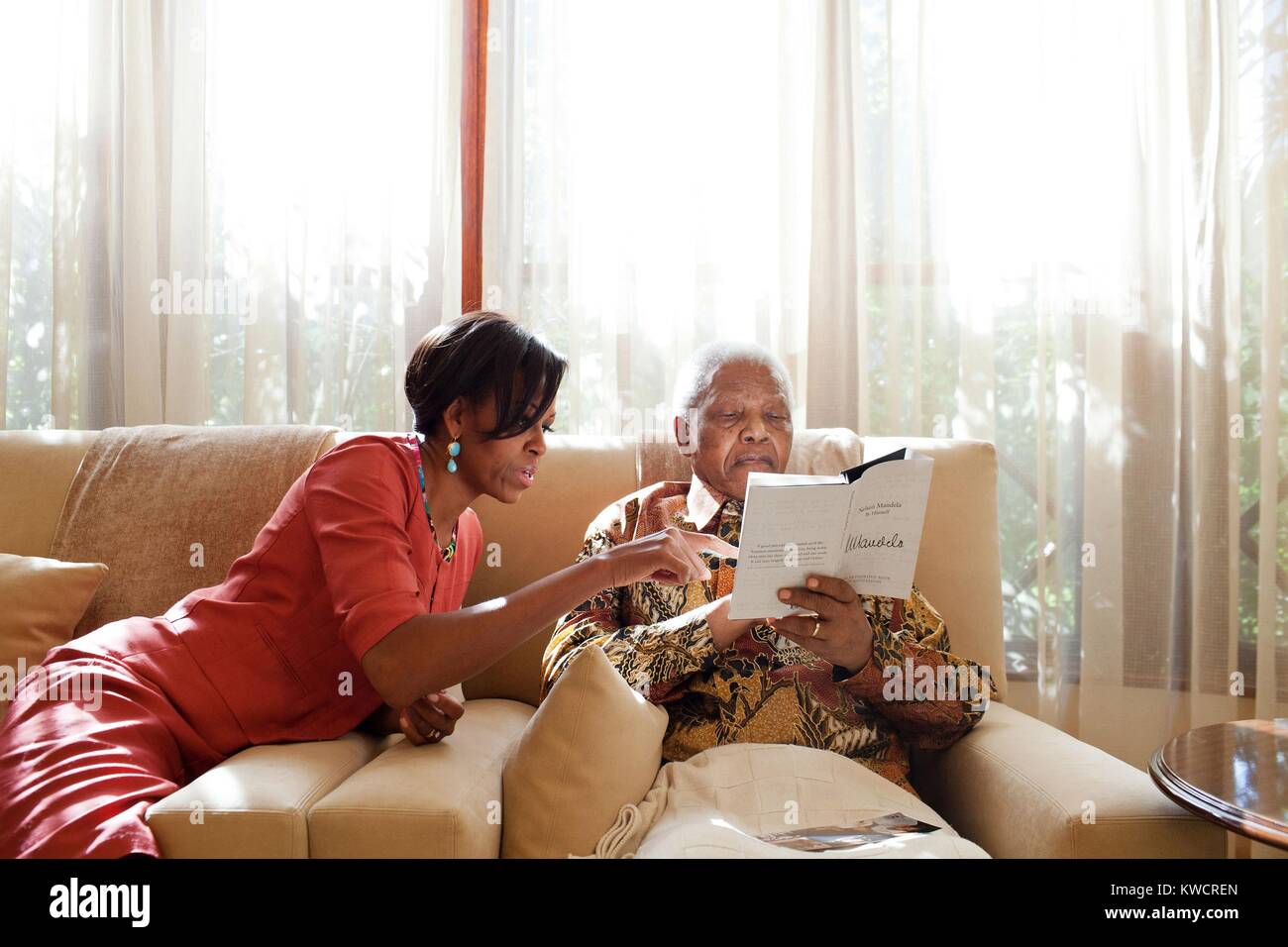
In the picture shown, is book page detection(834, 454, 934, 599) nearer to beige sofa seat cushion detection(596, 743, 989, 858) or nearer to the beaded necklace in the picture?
beige sofa seat cushion detection(596, 743, 989, 858)

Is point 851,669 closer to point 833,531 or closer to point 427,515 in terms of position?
point 833,531

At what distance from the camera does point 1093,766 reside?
1.45 m

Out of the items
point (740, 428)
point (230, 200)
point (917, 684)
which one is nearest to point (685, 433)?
point (740, 428)

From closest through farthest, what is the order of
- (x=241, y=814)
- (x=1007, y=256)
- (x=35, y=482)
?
(x=241, y=814) → (x=35, y=482) → (x=1007, y=256)

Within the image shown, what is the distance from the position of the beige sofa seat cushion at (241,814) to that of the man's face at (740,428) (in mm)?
875

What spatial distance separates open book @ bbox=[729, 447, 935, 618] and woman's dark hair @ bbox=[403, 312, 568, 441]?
0.37 meters

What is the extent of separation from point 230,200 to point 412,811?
6.61 ft

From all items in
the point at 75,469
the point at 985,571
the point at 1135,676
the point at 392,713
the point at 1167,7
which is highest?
the point at 1167,7

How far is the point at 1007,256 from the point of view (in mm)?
2488

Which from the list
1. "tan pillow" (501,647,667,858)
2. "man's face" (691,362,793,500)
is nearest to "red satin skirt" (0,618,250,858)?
"tan pillow" (501,647,667,858)

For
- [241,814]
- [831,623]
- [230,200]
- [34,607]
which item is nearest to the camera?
[241,814]
